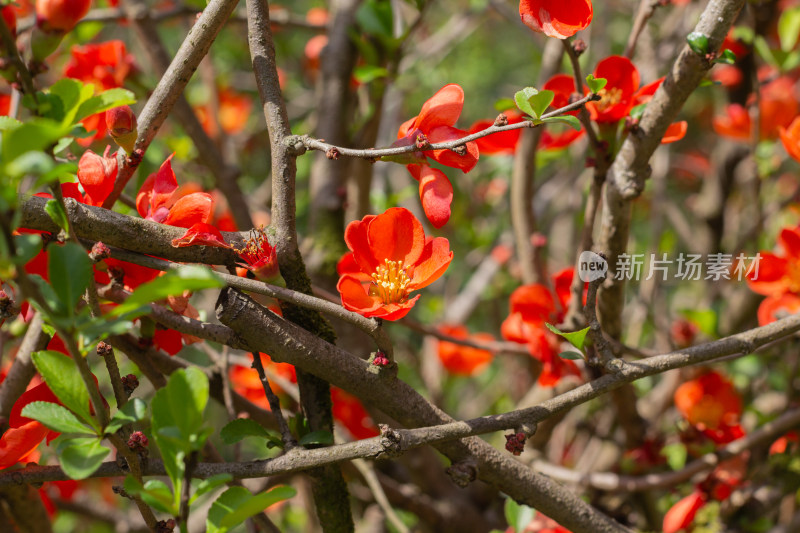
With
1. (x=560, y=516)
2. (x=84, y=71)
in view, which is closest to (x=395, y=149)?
(x=560, y=516)

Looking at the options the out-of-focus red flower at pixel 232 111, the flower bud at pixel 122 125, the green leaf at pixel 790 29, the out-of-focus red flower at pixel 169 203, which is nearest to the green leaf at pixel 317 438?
the out-of-focus red flower at pixel 169 203

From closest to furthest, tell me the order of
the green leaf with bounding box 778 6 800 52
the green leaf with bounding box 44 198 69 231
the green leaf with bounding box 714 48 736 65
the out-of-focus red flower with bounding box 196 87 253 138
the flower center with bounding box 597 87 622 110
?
the green leaf with bounding box 44 198 69 231, the green leaf with bounding box 714 48 736 65, the flower center with bounding box 597 87 622 110, the green leaf with bounding box 778 6 800 52, the out-of-focus red flower with bounding box 196 87 253 138

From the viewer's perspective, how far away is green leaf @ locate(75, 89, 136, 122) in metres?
0.59

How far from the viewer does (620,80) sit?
937mm

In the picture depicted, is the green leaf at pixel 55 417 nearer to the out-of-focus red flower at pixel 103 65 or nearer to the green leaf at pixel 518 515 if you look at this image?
the green leaf at pixel 518 515

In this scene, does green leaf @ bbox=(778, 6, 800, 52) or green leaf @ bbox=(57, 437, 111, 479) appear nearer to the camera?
green leaf @ bbox=(57, 437, 111, 479)

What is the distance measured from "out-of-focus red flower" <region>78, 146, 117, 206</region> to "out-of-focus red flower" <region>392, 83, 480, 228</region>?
0.31 metres

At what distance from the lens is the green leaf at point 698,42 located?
792 mm

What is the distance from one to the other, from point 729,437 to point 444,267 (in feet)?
2.61

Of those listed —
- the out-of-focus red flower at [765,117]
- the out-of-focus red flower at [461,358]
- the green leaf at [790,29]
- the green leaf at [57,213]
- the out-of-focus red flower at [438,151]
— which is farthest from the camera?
the out-of-focus red flower at [461,358]

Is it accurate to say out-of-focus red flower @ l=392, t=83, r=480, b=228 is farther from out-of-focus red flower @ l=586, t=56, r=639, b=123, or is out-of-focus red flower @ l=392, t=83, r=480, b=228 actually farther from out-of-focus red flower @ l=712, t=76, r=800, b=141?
out-of-focus red flower @ l=712, t=76, r=800, b=141

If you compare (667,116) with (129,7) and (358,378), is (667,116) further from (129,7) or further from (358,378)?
(129,7)

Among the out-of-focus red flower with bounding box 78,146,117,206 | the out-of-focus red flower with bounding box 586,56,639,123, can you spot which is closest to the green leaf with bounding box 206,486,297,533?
the out-of-focus red flower with bounding box 78,146,117,206

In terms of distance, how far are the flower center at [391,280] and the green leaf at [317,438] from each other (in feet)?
0.52
